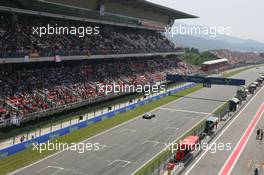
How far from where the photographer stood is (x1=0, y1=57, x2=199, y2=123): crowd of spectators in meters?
45.9

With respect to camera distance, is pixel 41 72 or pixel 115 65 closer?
pixel 41 72

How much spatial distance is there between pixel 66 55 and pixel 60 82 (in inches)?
169

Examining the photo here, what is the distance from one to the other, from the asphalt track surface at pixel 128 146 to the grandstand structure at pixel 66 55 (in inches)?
336

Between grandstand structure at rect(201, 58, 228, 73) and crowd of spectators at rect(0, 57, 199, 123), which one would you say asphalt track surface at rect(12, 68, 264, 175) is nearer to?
crowd of spectators at rect(0, 57, 199, 123)

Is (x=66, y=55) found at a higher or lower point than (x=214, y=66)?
higher

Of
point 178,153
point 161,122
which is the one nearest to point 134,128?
point 161,122

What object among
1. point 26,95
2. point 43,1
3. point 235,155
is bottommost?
point 235,155

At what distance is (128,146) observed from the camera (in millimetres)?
40594

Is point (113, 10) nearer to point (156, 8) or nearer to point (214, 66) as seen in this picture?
point (156, 8)

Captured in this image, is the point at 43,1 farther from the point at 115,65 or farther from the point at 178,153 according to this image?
the point at 178,153

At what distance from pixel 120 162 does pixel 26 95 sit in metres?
18.7

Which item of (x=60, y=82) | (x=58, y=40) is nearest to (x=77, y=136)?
(x=60, y=82)

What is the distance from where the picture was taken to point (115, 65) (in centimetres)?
7825

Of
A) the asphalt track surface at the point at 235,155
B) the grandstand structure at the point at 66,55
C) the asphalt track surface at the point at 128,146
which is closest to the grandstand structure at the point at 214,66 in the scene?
the grandstand structure at the point at 66,55
